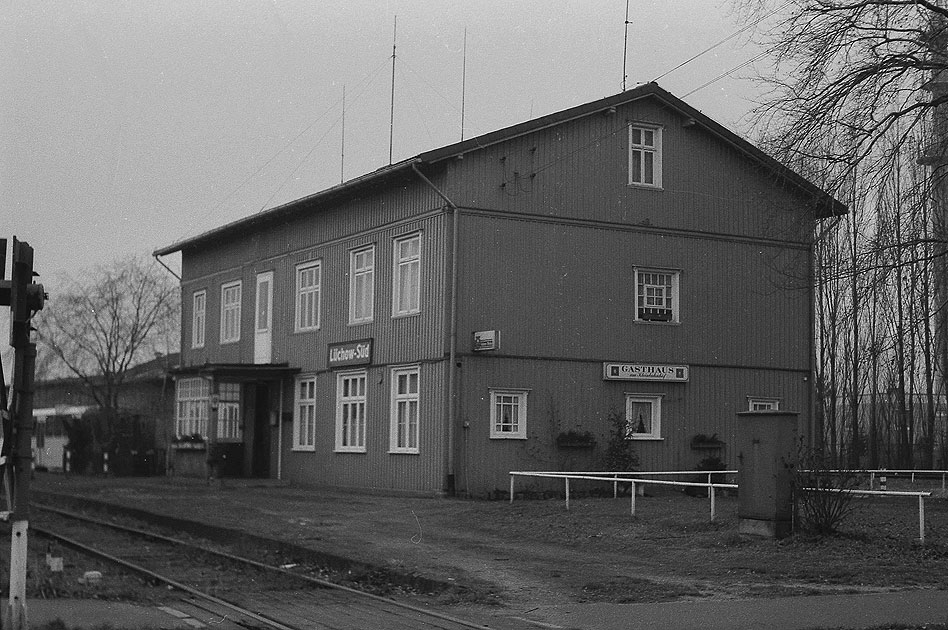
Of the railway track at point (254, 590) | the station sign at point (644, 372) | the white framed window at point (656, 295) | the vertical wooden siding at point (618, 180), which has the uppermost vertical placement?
the vertical wooden siding at point (618, 180)

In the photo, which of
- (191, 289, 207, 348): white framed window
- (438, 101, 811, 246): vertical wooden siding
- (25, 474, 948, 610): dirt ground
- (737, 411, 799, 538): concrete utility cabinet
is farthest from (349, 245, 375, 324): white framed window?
(737, 411, 799, 538): concrete utility cabinet

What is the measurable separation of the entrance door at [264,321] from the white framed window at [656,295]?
474 inches

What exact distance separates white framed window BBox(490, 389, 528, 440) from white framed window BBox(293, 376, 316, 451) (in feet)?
24.3

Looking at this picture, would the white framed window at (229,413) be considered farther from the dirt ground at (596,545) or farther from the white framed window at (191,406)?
the dirt ground at (596,545)

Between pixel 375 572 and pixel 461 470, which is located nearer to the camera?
pixel 375 572

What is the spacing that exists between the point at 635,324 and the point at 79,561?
1649 centimetres

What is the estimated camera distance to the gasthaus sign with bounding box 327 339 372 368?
1232 inches

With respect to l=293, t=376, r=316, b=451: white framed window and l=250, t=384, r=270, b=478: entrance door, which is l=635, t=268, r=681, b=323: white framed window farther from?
l=250, t=384, r=270, b=478: entrance door

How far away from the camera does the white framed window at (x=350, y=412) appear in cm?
3153

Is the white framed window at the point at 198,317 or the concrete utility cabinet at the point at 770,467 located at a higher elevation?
the white framed window at the point at 198,317

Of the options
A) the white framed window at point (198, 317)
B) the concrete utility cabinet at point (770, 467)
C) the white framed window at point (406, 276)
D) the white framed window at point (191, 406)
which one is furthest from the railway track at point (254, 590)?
the white framed window at point (198, 317)

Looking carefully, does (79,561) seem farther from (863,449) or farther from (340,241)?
(863,449)

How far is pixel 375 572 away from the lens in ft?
47.9

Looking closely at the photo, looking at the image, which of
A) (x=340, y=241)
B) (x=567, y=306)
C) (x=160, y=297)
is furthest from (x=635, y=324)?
(x=160, y=297)
